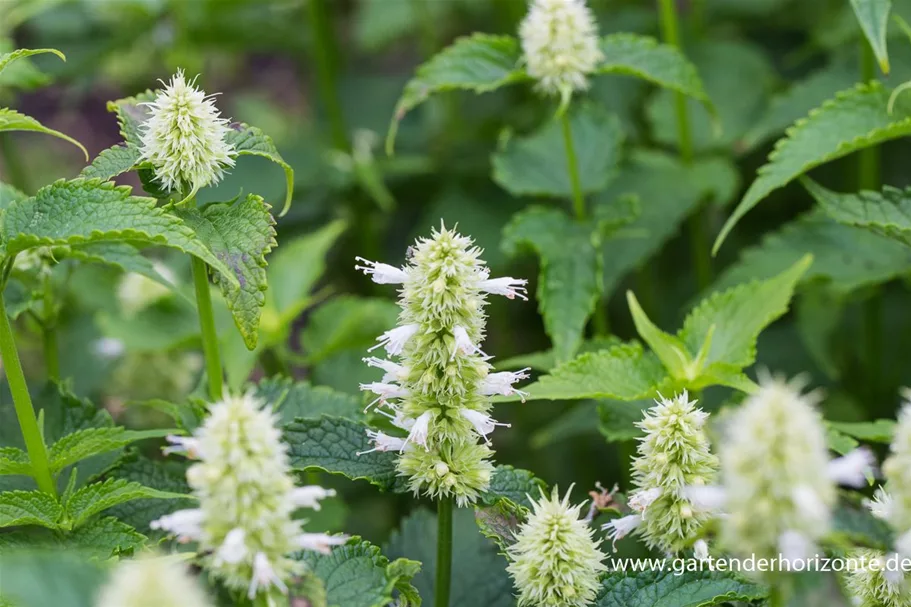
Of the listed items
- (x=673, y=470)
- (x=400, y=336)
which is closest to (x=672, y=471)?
(x=673, y=470)

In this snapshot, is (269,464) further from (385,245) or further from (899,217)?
(385,245)

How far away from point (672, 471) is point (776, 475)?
0.55m

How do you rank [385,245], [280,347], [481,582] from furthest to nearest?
[385,245]
[280,347]
[481,582]

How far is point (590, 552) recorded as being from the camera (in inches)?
66.8

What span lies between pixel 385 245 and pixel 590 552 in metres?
2.77

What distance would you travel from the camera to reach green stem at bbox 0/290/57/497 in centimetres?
176

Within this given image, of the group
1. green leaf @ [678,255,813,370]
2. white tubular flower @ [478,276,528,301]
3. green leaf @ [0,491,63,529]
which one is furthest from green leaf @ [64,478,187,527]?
green leaf @ [678,255,813,370]

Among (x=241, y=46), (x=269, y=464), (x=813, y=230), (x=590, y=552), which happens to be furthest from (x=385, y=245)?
Answer: (x=269, y=464)

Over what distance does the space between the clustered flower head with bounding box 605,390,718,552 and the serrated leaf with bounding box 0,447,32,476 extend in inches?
46.3

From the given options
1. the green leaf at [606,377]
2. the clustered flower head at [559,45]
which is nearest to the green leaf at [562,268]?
the green leaf at [606,377]

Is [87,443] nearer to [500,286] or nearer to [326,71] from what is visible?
[500,286]

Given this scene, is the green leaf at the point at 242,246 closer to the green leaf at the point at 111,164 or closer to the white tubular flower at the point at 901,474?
the green leaf at the point at 111,164

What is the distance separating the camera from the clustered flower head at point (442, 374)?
1610 mm

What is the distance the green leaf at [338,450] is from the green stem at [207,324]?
185 mm
